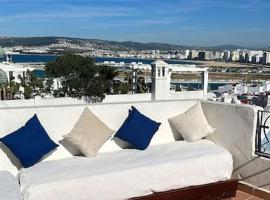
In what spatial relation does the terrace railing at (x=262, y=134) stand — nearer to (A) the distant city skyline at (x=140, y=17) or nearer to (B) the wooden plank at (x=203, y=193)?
(B) the wooden plank at (x=203, y=193)

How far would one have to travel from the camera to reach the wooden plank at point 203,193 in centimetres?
293

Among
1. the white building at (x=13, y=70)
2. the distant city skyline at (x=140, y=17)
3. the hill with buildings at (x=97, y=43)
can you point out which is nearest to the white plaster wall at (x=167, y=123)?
the white building at (x=13, y=70)

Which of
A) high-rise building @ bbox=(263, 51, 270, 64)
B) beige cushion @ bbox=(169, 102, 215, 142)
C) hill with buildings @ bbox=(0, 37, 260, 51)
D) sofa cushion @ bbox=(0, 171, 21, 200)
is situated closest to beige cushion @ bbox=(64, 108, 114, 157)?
sofa cushion @ bbox=(0, 171, 21, 200)

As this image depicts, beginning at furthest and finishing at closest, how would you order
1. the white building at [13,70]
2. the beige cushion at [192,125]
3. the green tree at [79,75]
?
1. the white building at [13,70]
2. the green tree at [79,75]
3. the beige cushion at [192,125]

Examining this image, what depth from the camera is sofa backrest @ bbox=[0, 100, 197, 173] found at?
3.05m

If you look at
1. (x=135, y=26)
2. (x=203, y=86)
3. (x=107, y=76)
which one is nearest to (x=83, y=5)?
(x=135, y=26)

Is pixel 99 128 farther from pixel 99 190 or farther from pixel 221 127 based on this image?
pixel 221 127

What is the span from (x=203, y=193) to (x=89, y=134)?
3.83ft

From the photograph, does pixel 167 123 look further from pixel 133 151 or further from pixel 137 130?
pixel 133 151

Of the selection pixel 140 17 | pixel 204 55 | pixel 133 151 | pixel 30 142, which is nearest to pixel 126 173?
pixel 133 151

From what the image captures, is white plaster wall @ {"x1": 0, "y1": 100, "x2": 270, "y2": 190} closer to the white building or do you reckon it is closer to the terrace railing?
the terrace railing

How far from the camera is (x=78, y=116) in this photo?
3.37 metres

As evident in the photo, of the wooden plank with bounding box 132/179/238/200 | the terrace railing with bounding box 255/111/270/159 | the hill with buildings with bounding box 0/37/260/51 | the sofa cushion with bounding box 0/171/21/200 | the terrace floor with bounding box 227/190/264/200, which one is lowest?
the terrace floor with bounding box 227/190/264/200

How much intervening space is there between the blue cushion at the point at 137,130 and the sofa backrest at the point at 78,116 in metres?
0.08
